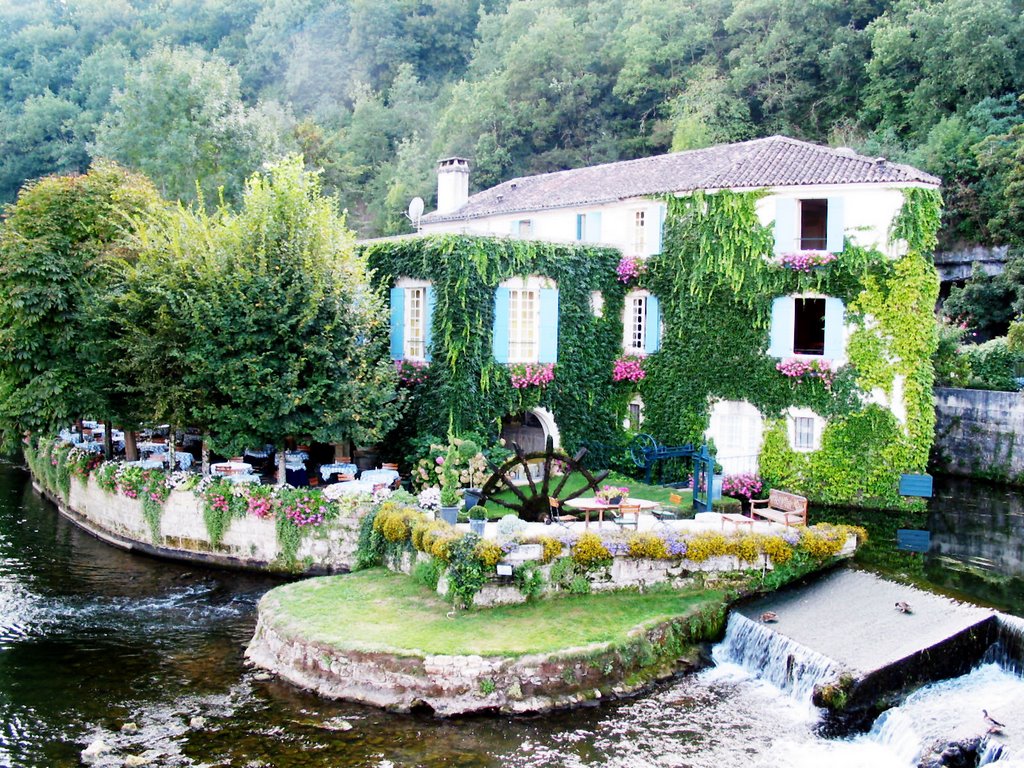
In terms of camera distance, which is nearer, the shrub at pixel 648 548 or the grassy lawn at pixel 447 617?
the grassy lawn at pixel 447 617

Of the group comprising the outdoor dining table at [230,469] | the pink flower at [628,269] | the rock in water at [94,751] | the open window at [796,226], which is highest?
the open window at [796,226]

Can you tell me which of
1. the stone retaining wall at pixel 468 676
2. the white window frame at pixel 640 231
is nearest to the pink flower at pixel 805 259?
the white window frame at pixel 640 231

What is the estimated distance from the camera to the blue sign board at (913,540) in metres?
21.1

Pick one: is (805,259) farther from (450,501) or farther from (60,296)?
(60,296)

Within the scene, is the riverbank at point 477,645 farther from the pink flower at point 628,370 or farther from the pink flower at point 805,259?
the pink flower at point 805,259

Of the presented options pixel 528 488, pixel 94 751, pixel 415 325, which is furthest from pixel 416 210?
pixel 94 751

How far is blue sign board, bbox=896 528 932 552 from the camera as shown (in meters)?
21.1

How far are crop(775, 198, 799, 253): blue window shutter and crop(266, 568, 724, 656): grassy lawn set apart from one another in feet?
38.7

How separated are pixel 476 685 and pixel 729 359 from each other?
48.6ft

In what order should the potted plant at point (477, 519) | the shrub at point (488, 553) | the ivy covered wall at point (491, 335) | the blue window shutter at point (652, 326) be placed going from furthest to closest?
the blue window shutter at point (652, 326) < the ivy covered wall at point (491, 335) < the potted plant at point (477, 519) < the shrub at point (488, 553)

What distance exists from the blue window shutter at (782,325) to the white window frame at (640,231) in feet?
13.8

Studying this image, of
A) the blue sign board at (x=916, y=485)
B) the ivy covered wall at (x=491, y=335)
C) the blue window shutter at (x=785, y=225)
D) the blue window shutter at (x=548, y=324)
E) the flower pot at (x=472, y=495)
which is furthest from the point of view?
the blue window shutter at (x=548, y=324)

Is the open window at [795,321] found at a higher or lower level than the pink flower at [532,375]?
higher

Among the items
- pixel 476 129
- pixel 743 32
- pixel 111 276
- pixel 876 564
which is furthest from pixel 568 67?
pixel 876 564
